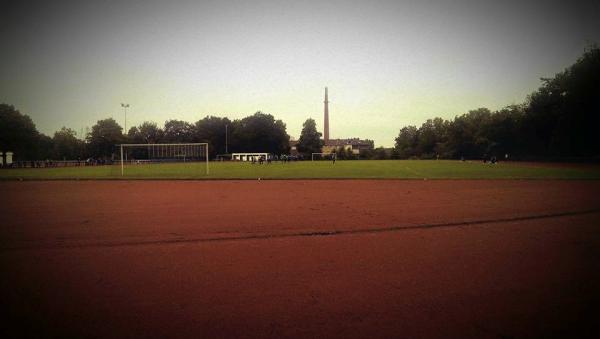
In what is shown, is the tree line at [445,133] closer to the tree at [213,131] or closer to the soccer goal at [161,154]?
the tree at [213,131]

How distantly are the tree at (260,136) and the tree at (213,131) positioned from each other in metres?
3.74

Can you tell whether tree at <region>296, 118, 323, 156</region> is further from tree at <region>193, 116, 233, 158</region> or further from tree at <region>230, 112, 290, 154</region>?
tree at <region>193, 116, 233, 158</region>

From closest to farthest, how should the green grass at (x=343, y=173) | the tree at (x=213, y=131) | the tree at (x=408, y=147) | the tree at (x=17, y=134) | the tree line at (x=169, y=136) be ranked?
the green grass at (x=343, y=173) < the tree at (x=17, y=134) < the tree line at (x=169, y=136) < the tree at (x=213, y=131) < the tree at (x=408, y=147)

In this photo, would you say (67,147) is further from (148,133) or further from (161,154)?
(161,154)

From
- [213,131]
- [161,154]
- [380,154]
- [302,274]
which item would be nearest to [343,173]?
[302,274]

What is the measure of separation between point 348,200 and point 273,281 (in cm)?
866

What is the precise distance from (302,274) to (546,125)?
7062cm

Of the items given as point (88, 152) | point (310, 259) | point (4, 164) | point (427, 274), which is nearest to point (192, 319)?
point (310, 259)

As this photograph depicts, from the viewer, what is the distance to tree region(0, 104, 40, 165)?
185 ft

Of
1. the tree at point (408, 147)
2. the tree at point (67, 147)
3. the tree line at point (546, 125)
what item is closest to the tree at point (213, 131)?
the tree at point (67, 147)

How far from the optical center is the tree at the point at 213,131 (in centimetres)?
10406

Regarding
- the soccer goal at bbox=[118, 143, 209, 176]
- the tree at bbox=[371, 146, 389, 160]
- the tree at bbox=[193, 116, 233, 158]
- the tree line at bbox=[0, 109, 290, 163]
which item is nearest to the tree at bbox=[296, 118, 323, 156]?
the tree line at bbox=[0, 109, 290, 163]

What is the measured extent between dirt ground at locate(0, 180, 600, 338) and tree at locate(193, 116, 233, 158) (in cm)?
9651

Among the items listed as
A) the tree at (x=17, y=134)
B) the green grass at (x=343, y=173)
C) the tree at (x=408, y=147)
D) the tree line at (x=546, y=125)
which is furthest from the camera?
the tree at (x=408, y=147)
